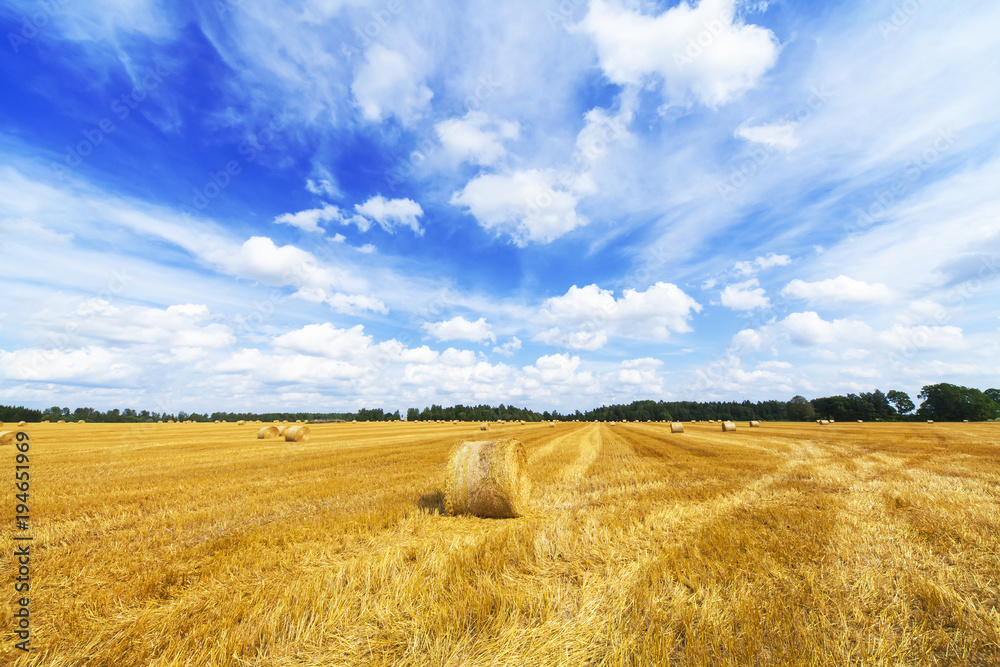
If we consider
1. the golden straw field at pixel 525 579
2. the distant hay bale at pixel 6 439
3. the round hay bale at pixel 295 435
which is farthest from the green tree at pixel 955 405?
the distant hay bale at pixel 6 439

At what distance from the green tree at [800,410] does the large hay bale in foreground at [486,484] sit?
396 ft

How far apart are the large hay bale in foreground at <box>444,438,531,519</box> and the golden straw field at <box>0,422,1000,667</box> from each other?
0.45 m

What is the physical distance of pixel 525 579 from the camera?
443 centimetres

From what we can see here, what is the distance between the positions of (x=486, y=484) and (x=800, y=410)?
124937mm

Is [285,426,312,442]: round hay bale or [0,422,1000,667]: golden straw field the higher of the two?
[285,426,312,442]: round hay bale

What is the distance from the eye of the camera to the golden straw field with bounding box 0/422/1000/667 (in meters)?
3.13

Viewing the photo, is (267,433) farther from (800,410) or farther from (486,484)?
(800,410)

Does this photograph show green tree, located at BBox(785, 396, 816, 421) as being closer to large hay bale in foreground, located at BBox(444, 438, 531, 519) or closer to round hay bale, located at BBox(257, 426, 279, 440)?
round hay bale, located at BBox(257, 426, 279, 440)

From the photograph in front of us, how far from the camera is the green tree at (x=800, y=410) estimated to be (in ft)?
335

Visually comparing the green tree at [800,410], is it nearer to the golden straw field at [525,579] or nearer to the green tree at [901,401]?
the green tree at [901,401]

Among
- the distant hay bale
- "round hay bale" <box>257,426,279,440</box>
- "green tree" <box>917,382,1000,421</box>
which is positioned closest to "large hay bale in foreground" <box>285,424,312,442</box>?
"round hay bale" <box>257,426,279,440</box>

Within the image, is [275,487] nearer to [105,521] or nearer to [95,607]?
[105,521]

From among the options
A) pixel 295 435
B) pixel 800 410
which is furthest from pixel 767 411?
pixel 295 435

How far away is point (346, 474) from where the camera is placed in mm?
11633
